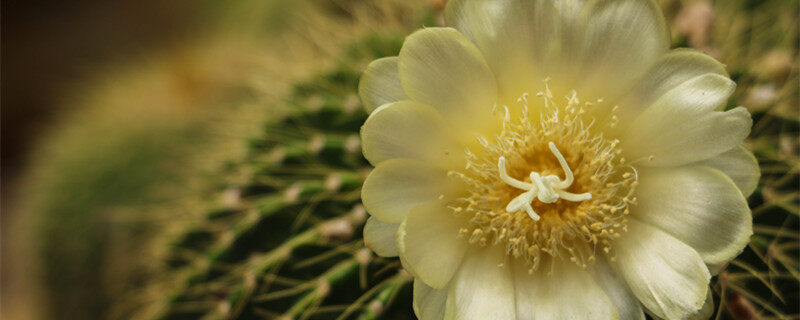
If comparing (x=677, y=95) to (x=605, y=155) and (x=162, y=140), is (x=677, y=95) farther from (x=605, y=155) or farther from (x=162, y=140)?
(x=162, y=140)

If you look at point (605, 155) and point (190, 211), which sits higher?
point (190, 211)

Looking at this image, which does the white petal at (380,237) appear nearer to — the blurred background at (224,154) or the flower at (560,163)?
the flower at (560,163)

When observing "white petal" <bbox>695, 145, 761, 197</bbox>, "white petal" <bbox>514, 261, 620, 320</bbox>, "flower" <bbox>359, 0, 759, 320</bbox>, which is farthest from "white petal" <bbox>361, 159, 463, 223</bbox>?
"white petal" <bbox>695, 145, 761, 197</bbox>

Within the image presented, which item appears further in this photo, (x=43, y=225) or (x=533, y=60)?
(x=43, y=225)

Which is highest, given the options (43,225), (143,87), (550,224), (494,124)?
(143,87)

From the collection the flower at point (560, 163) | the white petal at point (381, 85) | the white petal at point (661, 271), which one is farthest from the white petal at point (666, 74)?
the white petal at point (381, 85)

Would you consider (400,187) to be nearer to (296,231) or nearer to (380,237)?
(380,237)

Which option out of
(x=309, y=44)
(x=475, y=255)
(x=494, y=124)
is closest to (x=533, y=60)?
(x=494, y=124)

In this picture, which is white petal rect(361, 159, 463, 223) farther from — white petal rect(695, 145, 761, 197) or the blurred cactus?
white petal rect(695, 145, 761, 197)
